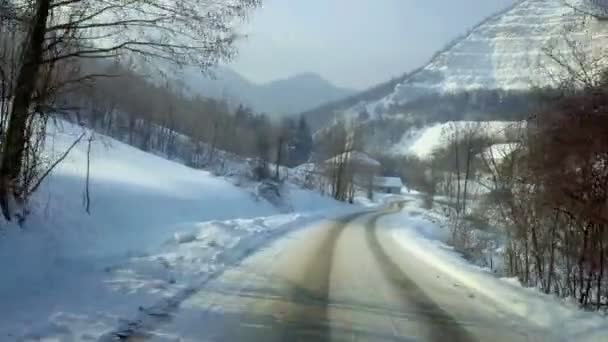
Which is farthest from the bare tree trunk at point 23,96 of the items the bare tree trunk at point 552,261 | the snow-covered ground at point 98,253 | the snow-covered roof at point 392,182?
the snow-covered roof at point 392,182

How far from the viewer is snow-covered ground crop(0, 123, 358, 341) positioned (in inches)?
249

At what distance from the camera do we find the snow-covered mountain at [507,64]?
9094mm

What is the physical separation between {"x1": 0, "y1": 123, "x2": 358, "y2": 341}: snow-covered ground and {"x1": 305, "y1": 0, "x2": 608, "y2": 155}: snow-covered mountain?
8.20 m

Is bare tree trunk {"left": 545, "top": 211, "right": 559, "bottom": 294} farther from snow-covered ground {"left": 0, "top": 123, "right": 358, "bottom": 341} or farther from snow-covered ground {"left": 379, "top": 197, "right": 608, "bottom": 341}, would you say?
snow-covered ground {"left": 0, "top": 123, "right": 358, "bottom": 341}

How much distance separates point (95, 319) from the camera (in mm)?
6238

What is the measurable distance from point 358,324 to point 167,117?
91949 mm

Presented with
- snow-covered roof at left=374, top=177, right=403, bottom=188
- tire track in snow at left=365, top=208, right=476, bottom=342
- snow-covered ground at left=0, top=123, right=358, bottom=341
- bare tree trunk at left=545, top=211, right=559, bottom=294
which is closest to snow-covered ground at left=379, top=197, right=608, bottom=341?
bare tree trunk at left=545, top=211, right=559, bottom=294

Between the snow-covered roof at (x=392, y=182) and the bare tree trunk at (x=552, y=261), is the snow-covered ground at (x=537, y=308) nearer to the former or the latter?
the bare tree trunk at (x=552, y=261)

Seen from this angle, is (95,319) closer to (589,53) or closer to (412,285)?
(412,285)

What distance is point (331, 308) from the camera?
8070mm

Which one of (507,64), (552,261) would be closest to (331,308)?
(552,261)

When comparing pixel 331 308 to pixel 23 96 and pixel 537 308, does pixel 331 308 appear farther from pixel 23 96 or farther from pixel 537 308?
pixel 23 96

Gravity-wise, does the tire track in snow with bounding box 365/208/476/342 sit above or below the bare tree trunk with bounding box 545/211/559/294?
below

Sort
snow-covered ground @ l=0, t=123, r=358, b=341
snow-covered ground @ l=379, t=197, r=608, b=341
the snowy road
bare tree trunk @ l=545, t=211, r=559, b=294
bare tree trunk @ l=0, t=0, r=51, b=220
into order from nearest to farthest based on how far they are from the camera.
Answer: snow-covered ground @ l=0, t=123, r=358, b=341 → the snowy road → snow-covered ground @ l=379, t=197, r=608, b=341 → bare tree trunk @ l=0, t=0, r=51, b=220 → bare tree trunk @ l=545, t=211, r=559, b=294
